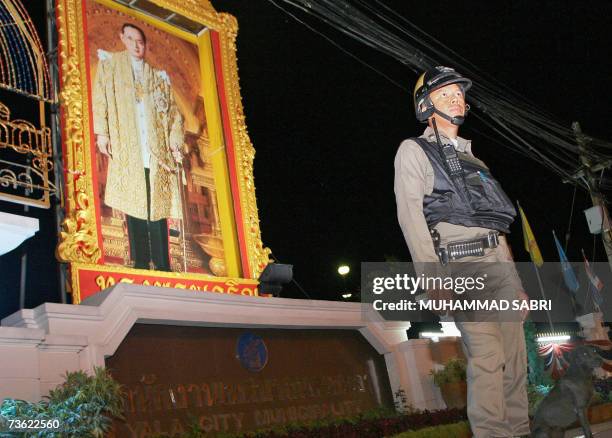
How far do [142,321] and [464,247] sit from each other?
318 centimetres

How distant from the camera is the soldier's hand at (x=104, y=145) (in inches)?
315

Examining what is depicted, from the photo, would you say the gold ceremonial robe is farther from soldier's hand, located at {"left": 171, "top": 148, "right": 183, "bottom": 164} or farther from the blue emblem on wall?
the blue emblem on wall

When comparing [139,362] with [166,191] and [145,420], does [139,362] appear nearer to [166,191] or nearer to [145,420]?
[145,420]

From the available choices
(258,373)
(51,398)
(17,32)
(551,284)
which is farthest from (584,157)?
(51,398)

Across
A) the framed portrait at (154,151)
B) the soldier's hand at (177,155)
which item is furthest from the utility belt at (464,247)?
the soldier's hand at (177,155)

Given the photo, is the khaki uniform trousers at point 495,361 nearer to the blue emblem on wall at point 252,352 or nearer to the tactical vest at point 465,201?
the tactical vest at point 465,201

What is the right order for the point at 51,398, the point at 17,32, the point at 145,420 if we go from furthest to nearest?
the point at 17,32 → the point at 145,420 → the point at 51,398

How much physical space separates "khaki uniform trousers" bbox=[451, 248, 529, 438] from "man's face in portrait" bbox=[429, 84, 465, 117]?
875mm

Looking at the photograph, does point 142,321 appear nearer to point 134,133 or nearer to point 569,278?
point 134,133

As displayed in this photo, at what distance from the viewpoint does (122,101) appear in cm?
847

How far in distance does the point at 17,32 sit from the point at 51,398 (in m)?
5.57

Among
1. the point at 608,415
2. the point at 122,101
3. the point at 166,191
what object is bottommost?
the point at 608,415

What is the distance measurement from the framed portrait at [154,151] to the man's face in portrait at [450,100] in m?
4.80

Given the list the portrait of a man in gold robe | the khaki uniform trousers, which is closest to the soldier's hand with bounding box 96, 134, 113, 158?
the portrait of a man in gold robe
